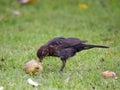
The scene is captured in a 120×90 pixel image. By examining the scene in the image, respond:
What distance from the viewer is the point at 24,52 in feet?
28.8

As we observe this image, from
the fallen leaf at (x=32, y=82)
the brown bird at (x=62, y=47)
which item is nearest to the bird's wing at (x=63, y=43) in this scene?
the brown bird at (x=62, y=47)

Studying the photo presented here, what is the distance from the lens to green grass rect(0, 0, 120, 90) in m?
6.71

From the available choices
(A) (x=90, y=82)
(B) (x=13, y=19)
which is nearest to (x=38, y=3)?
(B) (x=13, y=19)

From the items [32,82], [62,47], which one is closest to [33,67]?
[32,82]

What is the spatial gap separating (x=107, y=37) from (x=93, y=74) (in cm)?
360

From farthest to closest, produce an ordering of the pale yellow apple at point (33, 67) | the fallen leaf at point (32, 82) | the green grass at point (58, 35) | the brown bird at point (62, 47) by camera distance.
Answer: the brown bird at point (62, 47) → the pale yellow apple at point (33, 67) → the green grass at point (58, 35) → the fallen leaf at point (32, 82)

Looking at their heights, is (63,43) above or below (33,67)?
above

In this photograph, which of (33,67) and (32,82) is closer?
(32,82)

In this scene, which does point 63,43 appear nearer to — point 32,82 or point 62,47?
point 62,47

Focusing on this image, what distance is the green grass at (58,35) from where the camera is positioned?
6.71 m

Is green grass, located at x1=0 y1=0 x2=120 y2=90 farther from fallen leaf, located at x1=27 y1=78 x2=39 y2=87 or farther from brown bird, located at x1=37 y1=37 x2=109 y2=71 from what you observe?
brown bird, located at x1=37 y1=37 x2=109 y2=71

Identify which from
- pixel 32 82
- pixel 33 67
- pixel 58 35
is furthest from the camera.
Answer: pixel 58 35

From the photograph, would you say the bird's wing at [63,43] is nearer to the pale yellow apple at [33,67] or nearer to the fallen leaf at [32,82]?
the pale yellow apple at [33,67]

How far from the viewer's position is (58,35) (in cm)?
1085
